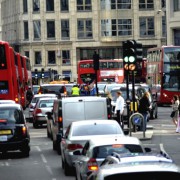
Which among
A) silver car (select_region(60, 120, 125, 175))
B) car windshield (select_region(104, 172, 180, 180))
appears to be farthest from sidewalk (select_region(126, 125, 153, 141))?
car windshield (select_region(104, 172, 180, 180))

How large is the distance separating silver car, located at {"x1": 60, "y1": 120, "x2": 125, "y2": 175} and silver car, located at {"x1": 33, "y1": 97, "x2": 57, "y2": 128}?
20667 mm

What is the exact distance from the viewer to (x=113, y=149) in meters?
17.3

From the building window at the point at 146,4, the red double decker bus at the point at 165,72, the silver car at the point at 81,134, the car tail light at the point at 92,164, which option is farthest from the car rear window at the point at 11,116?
the building window at the point at 146,4

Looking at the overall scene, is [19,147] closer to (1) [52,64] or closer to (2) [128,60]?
(2) [128,60]

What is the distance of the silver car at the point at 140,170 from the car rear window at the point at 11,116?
14867 mm

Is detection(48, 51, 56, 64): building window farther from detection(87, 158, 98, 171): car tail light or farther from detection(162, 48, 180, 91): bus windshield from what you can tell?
detection(87, 158, 98, 171): car tail light

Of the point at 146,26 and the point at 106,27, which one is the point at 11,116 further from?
the point at 146,26

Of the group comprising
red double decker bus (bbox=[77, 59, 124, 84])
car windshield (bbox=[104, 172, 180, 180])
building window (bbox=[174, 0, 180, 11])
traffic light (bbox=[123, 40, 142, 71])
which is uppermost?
building window (bbox=[174, 0, 180, 11])

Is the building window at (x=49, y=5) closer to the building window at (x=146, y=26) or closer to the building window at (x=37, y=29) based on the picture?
the building window at (x=37, y=29)

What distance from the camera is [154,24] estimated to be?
11631cm

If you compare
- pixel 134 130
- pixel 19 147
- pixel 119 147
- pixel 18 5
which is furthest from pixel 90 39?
pixel 119 147

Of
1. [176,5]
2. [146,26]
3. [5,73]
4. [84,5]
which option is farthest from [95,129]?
[84,5]

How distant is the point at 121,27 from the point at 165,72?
52571 millimetres

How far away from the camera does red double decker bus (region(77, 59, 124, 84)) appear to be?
3556 inches
